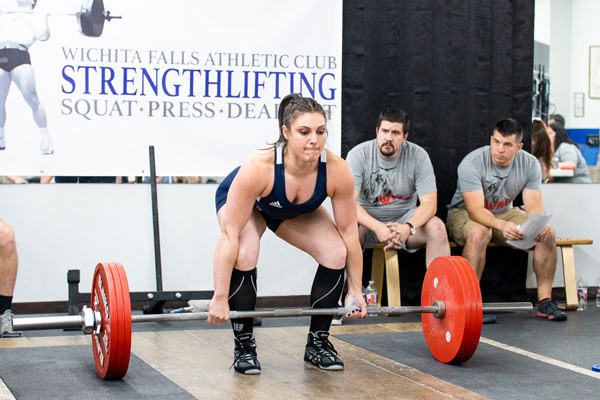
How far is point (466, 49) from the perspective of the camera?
5574 millimetres

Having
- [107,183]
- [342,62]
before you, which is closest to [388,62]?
[342,62]

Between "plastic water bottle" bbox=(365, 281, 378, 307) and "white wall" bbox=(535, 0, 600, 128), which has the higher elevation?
"white wall" bbox=(535, 0, 600, 128)

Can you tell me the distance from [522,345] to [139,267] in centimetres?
200

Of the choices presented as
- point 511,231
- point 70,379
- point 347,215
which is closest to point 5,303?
point 70,379

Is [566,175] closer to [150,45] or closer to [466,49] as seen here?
[466,49]

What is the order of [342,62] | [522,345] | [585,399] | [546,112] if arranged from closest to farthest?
[585,399] → [522,345] → [342,62] → [546,112]

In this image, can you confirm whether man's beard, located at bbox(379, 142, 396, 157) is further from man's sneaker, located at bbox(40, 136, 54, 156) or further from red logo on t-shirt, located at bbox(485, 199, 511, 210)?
man's sneaker, located at bbox(40, 136, 54, 156)

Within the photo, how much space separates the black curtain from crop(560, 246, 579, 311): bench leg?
2.38ft

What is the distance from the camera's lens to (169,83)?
5117 millimetres

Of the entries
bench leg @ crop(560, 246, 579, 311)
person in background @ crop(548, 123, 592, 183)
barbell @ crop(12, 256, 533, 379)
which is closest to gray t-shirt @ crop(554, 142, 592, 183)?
person in background @ crop(548, 123, 592, 183)

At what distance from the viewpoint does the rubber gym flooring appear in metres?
3.46

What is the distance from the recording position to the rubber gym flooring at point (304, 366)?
3465 millimetres

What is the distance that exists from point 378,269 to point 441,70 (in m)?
1.18

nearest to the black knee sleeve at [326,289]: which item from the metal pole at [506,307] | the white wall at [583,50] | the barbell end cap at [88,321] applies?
the metal pole at [506,307]
